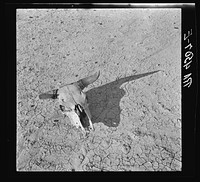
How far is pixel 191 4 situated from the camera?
528cm

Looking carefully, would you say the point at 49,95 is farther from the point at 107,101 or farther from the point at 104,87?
the point at 104,87

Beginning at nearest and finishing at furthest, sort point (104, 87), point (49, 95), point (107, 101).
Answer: point (49, 95) < point (107, 101) < point (104, 87)

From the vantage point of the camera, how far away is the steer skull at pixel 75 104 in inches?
221

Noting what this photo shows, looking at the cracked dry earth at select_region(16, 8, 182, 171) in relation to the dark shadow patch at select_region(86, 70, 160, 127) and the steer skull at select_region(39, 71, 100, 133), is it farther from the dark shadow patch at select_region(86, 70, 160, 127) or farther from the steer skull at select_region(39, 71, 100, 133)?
the steer skull at select_region(39, 71, 100, 133)

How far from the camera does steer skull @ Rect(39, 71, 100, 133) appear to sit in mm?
5621

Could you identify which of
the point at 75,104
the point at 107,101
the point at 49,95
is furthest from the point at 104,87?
the point at 49,95

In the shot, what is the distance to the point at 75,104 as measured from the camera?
560cm

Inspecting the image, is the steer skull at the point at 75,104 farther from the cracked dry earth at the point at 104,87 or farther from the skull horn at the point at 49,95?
the cracked dry earth at the point at 104,87

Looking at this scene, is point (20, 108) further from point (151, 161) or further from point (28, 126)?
point (151, 161)

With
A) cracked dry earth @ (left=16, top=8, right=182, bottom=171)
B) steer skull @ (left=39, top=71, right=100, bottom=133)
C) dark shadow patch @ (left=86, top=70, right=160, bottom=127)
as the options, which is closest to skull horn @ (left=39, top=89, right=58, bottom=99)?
steer skull @ (left=39, top=71, right=100, bottom=133)

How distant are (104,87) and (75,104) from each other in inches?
58.3

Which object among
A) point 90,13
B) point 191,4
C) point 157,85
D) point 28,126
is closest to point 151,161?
point 157,85

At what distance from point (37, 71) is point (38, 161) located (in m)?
2.67
